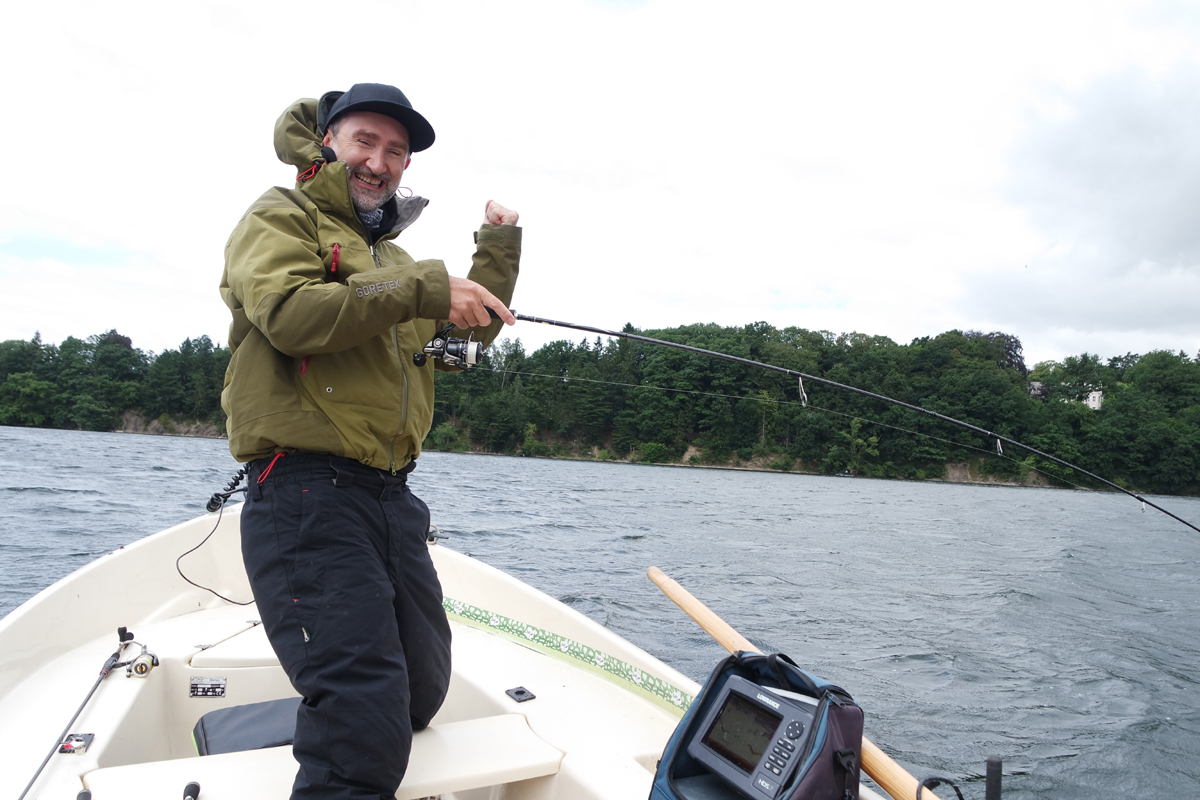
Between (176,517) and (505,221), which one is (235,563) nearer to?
(505,221)

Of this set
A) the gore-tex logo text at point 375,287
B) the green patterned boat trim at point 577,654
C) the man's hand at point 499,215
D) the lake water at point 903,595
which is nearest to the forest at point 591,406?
the lake water at point 903,595

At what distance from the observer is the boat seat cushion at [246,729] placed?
2164 mm

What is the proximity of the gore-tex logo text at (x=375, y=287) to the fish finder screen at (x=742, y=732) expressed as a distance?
131cm

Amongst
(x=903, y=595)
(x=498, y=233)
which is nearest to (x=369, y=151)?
(x=498, y=233)

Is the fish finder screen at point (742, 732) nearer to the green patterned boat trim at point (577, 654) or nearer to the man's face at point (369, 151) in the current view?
the green patterned boat trim at point (577, 654)

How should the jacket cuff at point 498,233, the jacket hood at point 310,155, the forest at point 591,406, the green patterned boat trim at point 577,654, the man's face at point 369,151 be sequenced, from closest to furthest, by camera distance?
the jacket hood at point 310,155 < the man's face at point 369,151 < the jacket cuff at point 498,233 < the green patterned boat trim at point 577,654 < the forest at point 591,406

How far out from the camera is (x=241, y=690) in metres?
2.86

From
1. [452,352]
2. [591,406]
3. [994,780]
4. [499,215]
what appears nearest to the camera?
[994,780]

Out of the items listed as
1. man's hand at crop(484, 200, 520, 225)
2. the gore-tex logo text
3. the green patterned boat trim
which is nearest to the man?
the gore-tex logo text

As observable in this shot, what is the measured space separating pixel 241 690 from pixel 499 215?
2.05 m

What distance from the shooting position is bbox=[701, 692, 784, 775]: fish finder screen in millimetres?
1775

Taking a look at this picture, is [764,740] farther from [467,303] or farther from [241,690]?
[241,690]

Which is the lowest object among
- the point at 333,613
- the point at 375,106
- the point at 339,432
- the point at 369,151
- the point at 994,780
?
the point at 994,780

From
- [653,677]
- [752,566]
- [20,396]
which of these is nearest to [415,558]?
[653,677]
